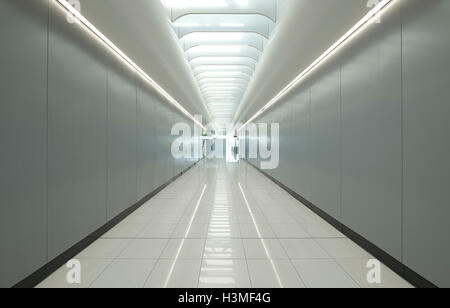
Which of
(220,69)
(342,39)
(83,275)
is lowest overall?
(83,275)

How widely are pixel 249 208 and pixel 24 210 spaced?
500 cm

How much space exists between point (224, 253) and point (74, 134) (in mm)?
2963

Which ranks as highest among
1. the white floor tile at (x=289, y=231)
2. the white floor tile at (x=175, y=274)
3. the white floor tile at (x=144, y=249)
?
the white floor tile at (x=289, y=231)

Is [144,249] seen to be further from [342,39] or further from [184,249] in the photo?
[342,39]

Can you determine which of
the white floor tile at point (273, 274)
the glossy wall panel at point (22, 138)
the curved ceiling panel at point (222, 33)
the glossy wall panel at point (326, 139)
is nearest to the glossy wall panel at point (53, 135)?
the glossy wall panel at point (22, 138)

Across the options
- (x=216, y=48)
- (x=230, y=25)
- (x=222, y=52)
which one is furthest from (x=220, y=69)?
(x=230, y=25)

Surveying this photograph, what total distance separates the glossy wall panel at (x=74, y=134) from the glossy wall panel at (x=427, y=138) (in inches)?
177

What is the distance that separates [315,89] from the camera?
6180mm

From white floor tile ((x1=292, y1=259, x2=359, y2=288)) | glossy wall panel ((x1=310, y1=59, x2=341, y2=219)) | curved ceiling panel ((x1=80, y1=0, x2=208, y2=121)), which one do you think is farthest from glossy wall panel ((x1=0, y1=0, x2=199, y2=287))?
glossy wall panel ((x1=310, y1=59, x2=341, y2=219))

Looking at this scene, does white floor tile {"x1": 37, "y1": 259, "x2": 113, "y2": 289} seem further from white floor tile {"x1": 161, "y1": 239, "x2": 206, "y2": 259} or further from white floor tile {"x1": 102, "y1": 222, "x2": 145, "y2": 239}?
white floor tile {"x1": 102, "y1": 222, "x2": 145, "y2": 239}

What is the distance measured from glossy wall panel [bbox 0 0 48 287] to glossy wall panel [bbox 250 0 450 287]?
4437mm

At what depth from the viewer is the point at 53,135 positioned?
128 inches

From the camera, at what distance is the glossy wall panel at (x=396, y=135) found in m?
2.57

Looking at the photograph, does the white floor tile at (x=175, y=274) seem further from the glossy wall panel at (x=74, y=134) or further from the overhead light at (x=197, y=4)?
the overhead light at (x=197, y=4)
